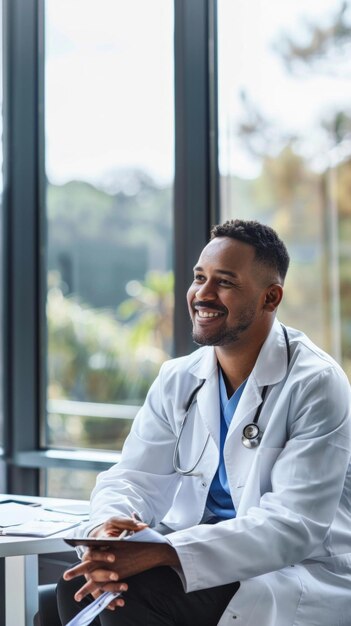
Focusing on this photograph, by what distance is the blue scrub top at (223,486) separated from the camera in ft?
7.03

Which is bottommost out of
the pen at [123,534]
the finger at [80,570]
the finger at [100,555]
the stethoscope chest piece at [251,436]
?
the finger at [80,570]

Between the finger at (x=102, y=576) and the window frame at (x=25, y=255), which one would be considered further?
the window frame at (x=25, y=255)

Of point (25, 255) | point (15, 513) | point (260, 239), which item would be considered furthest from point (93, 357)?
point (260, 239)

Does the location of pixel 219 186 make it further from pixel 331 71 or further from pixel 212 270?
pixel 212 270

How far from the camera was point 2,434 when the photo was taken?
3367mm

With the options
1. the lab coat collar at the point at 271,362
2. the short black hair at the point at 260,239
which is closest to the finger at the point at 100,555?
the lab coat collar at the point at 271,362

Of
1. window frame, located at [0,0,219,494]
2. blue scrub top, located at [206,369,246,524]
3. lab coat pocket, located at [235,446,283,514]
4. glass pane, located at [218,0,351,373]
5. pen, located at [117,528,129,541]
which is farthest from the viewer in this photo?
window frame, located at [0,0,219,494]

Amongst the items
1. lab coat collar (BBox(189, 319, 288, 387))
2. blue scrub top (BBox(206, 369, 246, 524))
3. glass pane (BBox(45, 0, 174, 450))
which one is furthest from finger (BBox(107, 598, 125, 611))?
glass pane (BBox(45, 0, 174, 450))

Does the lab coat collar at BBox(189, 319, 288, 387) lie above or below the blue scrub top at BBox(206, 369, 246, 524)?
above

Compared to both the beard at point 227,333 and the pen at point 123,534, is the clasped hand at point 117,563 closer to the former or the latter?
the pen at point 123,534

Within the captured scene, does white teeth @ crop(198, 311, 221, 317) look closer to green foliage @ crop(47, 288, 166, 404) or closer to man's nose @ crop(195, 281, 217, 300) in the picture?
man's nose @ crop(195, 281, 217, 300)

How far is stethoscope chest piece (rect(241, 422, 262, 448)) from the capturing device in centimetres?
204

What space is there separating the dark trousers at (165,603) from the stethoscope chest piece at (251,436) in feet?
1.05

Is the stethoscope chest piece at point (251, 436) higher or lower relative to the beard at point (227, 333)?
lower
